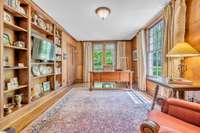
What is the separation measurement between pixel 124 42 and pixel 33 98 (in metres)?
6.07

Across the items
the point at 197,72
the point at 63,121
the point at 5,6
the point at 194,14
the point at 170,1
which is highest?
the point at 170,1

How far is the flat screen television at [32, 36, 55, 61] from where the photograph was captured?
384cm

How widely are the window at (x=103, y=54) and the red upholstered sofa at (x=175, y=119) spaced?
23.6 feet

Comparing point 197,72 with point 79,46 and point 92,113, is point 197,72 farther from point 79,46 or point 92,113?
point 79,46

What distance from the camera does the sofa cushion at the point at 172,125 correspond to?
1387 millimetres

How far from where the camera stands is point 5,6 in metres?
2.79

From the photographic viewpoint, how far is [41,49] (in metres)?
4.22

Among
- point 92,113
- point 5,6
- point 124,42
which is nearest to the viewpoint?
point 5,6

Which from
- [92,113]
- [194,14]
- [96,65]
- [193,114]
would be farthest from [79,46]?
[193,114]

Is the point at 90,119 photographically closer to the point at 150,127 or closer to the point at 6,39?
the point at 150,127

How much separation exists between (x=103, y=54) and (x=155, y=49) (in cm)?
411

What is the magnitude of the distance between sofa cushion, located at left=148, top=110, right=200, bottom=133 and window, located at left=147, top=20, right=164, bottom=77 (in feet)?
10.9

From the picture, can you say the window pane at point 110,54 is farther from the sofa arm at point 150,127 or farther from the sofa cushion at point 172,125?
the sofa arm at point 150,127

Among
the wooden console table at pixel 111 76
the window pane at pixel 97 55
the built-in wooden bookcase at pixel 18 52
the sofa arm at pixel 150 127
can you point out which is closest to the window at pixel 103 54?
the window pane at pixel 97 55
